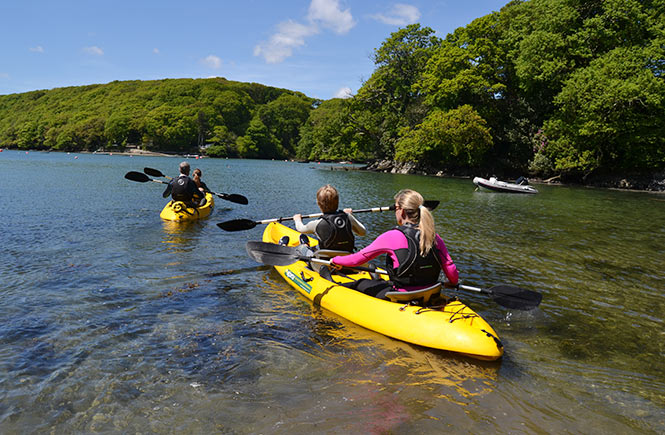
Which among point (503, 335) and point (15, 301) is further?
point (15, 301)

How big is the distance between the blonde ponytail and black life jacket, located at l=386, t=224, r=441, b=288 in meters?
0.09

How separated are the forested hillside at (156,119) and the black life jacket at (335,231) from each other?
106 metres

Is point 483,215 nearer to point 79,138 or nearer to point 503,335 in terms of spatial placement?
point 503,335

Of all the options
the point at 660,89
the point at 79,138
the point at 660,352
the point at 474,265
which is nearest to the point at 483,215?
the point at 474,265

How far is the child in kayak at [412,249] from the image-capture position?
456 centimetres

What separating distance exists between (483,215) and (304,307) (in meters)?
12.2

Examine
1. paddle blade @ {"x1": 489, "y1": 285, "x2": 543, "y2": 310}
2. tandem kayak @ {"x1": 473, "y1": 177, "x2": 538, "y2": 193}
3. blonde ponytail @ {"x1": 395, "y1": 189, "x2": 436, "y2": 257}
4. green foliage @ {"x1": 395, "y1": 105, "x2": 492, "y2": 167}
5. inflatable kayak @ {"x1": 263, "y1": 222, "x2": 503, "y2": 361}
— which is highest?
green foliage @ {"x1": 395, "y1": 105, "x2": 492, "y2": 167}

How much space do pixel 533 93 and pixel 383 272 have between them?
41376 mm

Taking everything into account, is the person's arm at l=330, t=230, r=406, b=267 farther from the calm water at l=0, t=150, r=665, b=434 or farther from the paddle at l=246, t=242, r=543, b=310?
the calm water at l=0, t=150, r=665, b=434

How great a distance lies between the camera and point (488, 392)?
396 centimetres

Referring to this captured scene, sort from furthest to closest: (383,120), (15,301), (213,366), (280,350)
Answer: (383,120) < (15,301) < (280,350) < (213,366)

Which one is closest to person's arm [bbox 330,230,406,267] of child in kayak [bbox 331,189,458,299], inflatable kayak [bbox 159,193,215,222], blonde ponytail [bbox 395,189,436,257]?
child in kayak [bbox 331,189,458,299]

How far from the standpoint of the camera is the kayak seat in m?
4.96

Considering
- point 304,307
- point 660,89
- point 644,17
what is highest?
point 644,17
